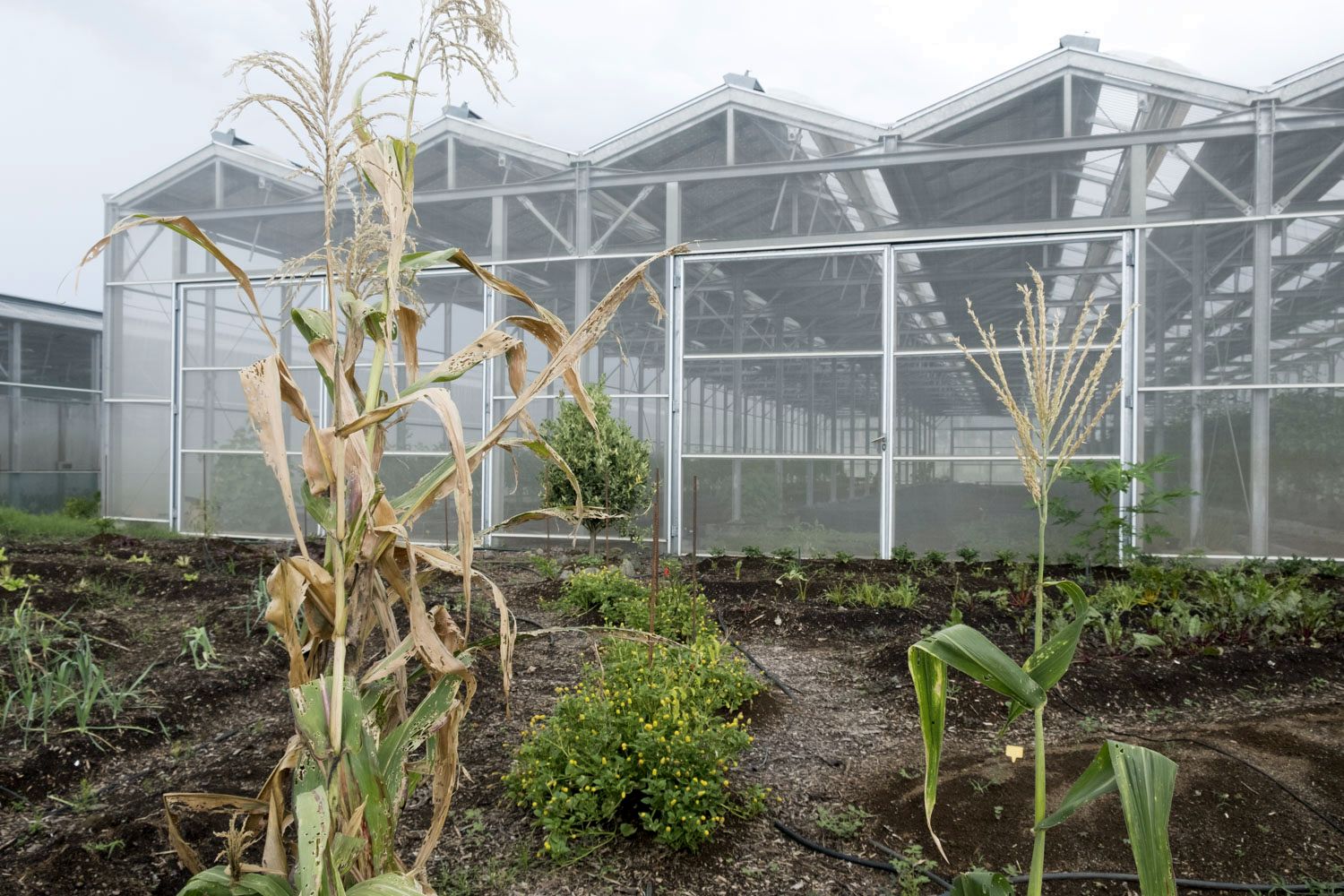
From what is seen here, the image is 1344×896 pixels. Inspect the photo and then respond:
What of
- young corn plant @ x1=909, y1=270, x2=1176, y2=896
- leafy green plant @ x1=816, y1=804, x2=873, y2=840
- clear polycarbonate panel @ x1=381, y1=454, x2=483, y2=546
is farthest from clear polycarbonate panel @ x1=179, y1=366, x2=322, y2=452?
young corn plant @ x1=909, y1=270, x2=1176, y2=896

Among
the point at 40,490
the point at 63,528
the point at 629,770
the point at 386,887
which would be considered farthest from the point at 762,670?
the point at 40,490

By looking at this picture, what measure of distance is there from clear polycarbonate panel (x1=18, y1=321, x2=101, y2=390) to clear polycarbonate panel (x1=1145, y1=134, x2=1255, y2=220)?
1787cm

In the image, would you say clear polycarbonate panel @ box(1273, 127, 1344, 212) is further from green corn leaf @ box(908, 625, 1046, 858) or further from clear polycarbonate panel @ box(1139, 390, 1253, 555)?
green corn leaf @ box(908, 625, 1046, 858)

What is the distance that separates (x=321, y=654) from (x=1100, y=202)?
31.3 feet

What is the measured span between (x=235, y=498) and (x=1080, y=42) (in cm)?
1178

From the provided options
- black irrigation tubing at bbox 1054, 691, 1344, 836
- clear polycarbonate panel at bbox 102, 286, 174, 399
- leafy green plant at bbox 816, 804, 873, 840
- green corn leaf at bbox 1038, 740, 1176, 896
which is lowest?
leafy green plant at bbox 816, 804, 873, 840

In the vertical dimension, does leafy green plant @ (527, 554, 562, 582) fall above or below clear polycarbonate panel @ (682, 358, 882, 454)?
below

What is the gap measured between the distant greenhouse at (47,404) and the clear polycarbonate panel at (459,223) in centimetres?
903

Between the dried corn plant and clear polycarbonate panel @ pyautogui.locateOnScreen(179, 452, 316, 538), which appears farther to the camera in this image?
clear polycarbonate panel @ pyautogui.locateOnScreen(179, 452, 316, 538)

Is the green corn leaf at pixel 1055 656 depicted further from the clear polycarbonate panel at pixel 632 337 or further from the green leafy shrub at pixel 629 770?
the clear polycarbonate panel at pixel 632 337

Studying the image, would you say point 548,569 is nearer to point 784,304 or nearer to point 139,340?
point 784,304

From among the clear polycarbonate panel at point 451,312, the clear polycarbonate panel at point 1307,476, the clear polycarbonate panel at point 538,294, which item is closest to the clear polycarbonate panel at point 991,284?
the clear polycarbonate panel at point 1307,476

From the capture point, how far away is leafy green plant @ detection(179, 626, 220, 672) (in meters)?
3.92

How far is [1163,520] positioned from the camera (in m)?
8.32
